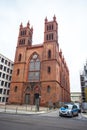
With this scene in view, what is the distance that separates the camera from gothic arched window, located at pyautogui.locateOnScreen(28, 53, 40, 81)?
4143cm

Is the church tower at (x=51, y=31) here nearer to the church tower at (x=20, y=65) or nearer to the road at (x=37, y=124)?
the church tower at (x=20, y=65)

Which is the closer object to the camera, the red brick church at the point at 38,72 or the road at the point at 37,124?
the road at the point at 37,124

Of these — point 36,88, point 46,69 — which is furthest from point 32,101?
point 46,69

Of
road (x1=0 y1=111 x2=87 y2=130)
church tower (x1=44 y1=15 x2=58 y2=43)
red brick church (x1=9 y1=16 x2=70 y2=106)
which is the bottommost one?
road (x1=0 y1=111 x2=87 y2=130)

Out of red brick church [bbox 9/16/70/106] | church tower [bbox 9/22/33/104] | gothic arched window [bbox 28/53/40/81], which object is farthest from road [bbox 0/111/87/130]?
gothic arched window [bbox 28/53/40/81]

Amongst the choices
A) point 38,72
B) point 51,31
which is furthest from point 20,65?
point 51,31

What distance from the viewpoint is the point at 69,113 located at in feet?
59.0

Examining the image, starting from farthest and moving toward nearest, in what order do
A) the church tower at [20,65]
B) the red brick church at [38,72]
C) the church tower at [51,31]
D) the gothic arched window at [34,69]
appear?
the church tower at [51,31] → the gothic arched window at [34,69] → the church tower at [20,65] → the red brick church at [38,72]

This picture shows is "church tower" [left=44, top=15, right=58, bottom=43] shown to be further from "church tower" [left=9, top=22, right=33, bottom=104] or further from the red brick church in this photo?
"church tower" [left=9, top=22, right=33, bottom=104]

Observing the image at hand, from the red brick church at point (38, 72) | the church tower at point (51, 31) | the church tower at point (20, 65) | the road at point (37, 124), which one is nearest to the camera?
the road at point (37, 124)

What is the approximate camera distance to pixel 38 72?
41688 millimetres

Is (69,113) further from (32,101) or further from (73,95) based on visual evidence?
(73,95)

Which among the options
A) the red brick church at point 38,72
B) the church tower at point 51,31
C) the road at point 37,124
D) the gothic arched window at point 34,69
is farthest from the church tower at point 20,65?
the road at point 37,124

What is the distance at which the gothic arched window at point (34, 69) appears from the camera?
4143cm
